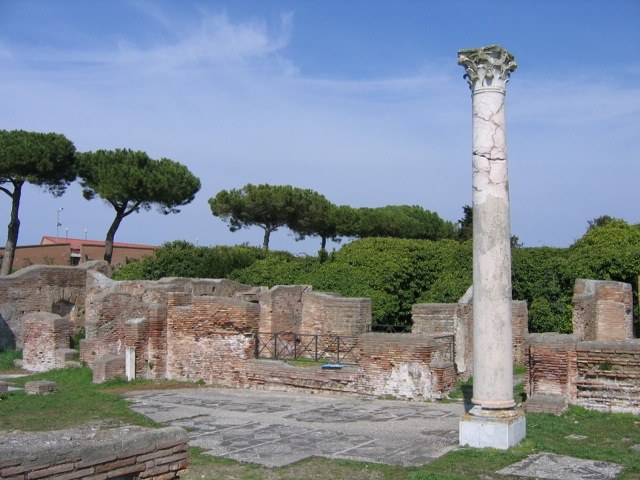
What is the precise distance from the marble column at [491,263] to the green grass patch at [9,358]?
1298 cm

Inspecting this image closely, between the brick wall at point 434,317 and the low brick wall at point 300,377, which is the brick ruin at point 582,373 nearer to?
the low brick wall at point 300,377

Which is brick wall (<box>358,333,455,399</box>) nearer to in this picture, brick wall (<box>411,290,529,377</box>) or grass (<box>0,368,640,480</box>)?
grass (<box>0,368,640,480</box>)

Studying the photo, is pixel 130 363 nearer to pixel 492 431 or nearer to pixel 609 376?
pixel 492 431

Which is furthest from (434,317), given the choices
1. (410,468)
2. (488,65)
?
(410,468)

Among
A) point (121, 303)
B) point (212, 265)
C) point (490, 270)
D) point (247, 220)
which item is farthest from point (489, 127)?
point (247, 220)

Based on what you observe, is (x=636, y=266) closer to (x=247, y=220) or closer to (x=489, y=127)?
(x=489, y=127)

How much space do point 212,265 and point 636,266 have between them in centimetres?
1444

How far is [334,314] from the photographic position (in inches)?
703

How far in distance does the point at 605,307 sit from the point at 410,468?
35.4 feet

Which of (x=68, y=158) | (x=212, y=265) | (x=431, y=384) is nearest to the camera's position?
(x=431, y=384)

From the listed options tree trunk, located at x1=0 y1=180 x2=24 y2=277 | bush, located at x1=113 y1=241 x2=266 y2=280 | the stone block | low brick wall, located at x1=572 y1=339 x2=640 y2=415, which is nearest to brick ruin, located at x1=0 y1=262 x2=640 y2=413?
low brick wall, located at x1=572 y1=339 x2=640 y2=415

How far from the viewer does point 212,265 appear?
87.3 ft

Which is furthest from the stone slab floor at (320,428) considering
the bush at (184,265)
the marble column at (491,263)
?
the bush at (184,265)

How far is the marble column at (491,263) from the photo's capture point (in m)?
7.91
